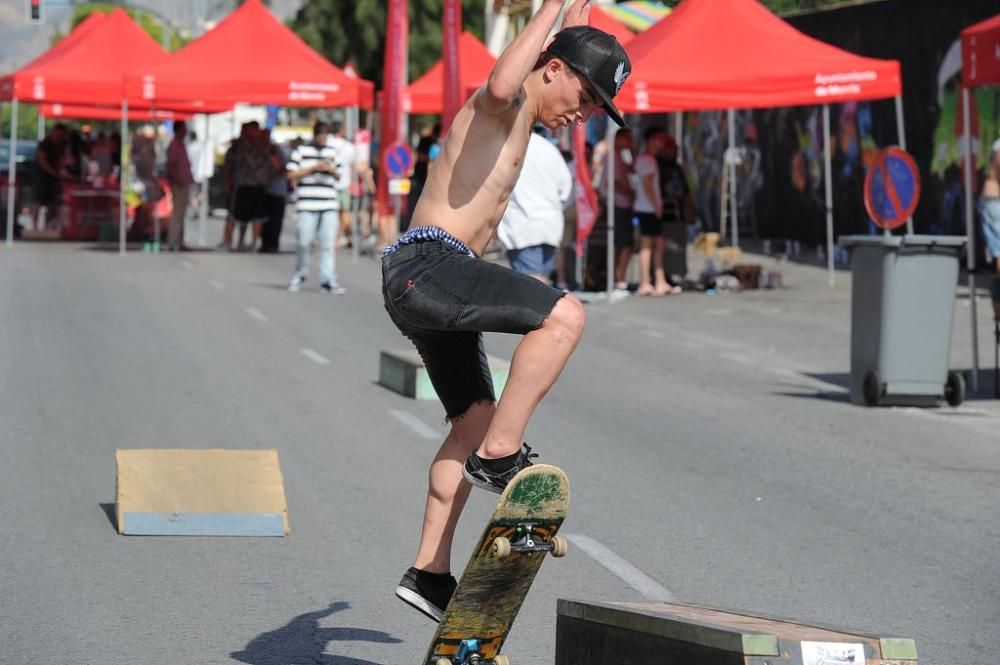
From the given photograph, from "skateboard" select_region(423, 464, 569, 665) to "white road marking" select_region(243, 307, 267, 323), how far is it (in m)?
13.7

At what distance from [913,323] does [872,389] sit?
0.56 metres

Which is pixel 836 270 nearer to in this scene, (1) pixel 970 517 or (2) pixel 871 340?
(2) pixel 871 340

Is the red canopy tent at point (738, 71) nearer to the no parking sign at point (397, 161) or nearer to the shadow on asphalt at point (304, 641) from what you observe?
the no parking sign at point (397, 161)

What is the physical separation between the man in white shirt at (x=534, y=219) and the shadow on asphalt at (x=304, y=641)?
7.28 meters

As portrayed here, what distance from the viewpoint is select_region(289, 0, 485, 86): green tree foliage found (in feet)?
199

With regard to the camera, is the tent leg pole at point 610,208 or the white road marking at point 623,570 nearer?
the white road marking at point 623,570

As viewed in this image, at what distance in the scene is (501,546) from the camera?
185 inches

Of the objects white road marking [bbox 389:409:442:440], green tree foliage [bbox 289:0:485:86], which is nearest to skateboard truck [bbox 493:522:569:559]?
white road marking [bbox 389:409:442:440]

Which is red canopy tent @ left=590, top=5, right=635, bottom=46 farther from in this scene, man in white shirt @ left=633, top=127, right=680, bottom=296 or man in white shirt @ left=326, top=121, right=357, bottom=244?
man in white shirt @ left=326, top=121, right=357, bottom=244

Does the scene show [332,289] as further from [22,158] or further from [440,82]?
[22,158]

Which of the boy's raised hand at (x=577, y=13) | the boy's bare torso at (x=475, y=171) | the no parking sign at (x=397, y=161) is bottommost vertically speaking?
the boy's bare torso at (x=475, y=171)

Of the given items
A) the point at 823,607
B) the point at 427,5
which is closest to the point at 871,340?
the point at 823,607

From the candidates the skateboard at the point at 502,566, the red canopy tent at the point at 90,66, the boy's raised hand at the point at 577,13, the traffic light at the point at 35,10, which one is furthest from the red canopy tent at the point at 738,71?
the traffic light at the point at 35,10

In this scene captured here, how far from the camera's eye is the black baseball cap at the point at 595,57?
499cm
